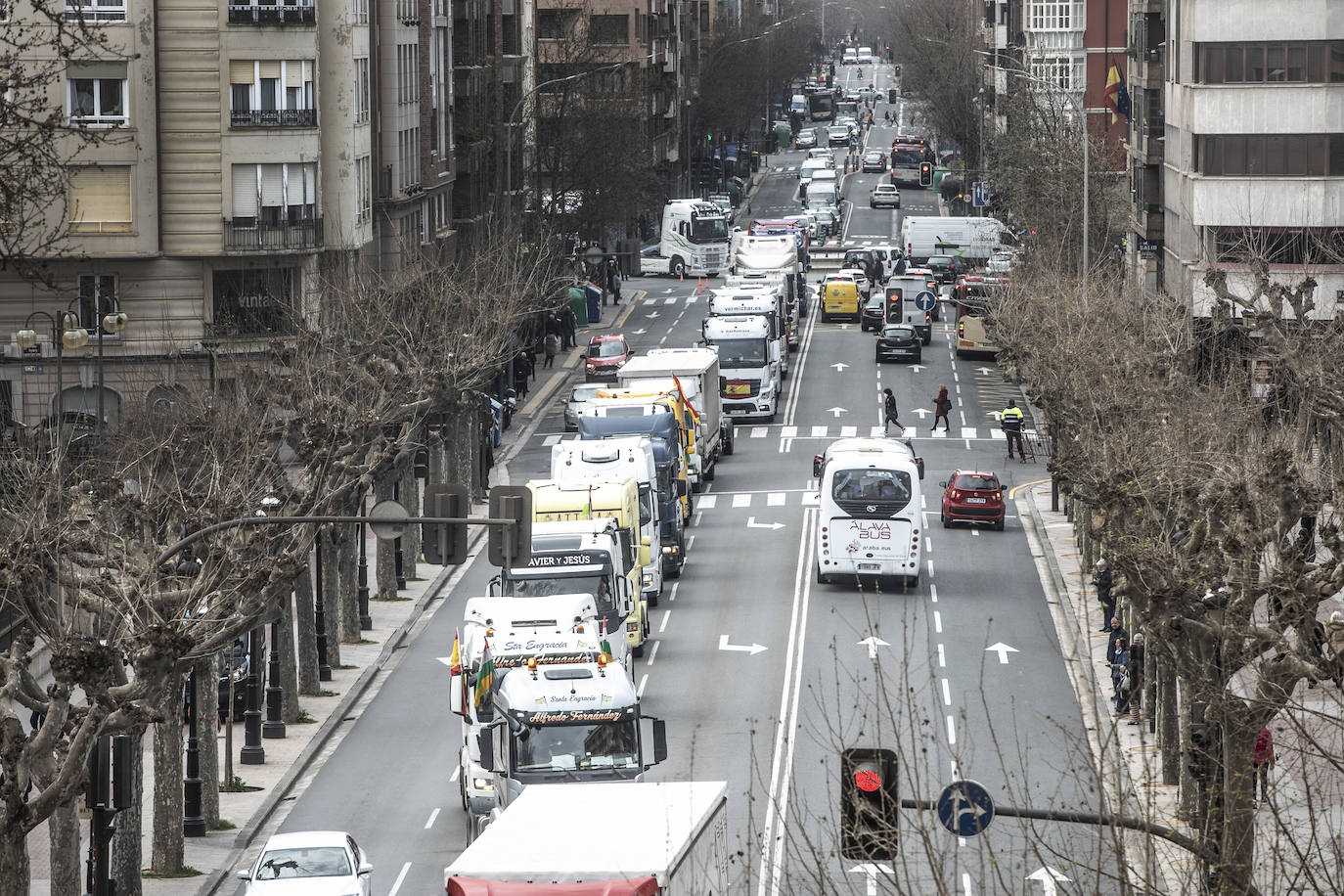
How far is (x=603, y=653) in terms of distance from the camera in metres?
30.5

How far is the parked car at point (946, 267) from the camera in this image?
337 feet

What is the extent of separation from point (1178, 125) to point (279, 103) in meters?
29.1

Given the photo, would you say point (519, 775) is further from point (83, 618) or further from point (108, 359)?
point (108, 359)

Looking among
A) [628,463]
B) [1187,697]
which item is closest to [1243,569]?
[1187,697]

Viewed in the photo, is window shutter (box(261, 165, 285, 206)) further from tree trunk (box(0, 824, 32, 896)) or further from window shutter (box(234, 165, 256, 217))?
tree trunk (box(0, 824, 32, 896))

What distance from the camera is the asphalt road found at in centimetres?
2734

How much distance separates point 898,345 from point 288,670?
4710 cm

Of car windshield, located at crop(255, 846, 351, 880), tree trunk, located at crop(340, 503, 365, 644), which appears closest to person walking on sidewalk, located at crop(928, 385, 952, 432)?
tree trunk, located at crop(340, 503, 365, 644)

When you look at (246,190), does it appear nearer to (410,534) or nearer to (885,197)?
(410,534)

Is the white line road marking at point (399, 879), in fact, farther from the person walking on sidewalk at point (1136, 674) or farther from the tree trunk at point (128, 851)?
the person walking on sidewalk at point (1136, 674)

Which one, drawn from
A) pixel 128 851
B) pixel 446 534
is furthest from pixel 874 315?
pixel 446 534

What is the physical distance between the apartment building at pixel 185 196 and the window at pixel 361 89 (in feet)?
9.21

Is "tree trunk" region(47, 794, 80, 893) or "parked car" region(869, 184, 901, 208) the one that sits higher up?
"parked car" region(869, 184, 901, 208)

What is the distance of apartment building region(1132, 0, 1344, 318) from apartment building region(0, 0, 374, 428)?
26276 millimetres
